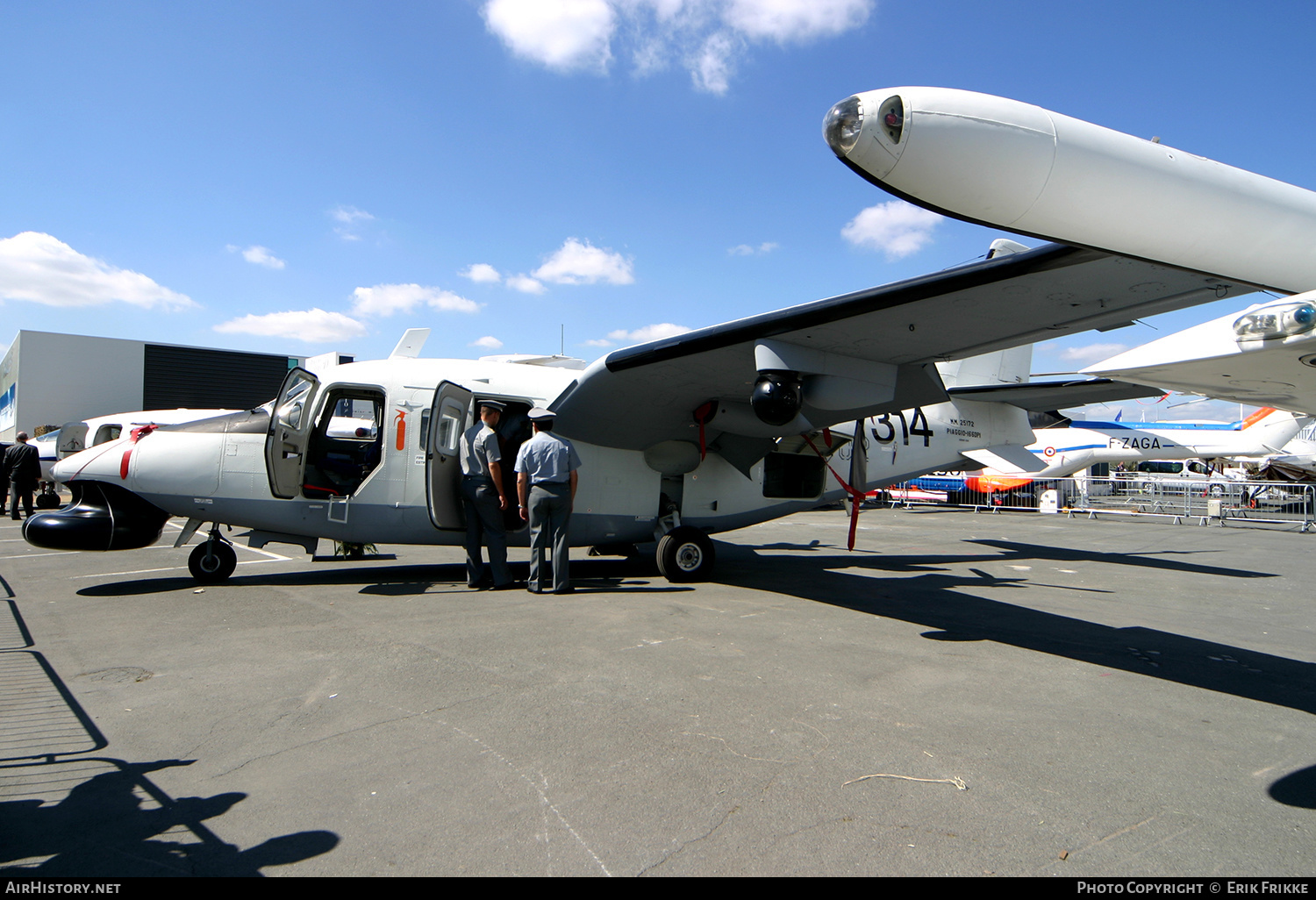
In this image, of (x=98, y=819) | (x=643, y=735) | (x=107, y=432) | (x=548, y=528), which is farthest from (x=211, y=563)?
(x=107, y=432)

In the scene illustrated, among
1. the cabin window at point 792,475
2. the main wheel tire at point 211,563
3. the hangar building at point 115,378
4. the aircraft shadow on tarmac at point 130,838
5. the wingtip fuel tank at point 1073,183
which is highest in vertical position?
the hangar building at point 115,378

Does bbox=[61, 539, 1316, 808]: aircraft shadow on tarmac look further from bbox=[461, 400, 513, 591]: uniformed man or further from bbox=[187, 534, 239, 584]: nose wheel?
bbox=[461, 400, 513, 591]: uniformed man

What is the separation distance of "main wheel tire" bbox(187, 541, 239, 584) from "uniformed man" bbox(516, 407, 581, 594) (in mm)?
3347

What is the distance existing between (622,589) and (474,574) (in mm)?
1634

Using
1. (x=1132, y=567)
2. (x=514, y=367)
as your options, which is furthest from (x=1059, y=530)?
(x=514, y=367)

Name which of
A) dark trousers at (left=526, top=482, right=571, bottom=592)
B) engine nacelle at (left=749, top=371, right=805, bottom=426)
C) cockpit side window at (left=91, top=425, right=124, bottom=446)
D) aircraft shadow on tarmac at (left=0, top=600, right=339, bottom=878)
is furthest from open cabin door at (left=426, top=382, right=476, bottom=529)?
cockpit side window at (left=91, top=425, right=124, bottom=446)

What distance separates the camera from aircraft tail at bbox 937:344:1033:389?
35.2ft

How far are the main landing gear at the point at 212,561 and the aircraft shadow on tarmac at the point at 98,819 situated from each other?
4.10 metres

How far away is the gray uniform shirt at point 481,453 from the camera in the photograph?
23.2 feet

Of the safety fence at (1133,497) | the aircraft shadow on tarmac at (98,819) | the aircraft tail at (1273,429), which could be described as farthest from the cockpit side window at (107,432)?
the aircraft tail at (1273,429)

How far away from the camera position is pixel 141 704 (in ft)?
11.8

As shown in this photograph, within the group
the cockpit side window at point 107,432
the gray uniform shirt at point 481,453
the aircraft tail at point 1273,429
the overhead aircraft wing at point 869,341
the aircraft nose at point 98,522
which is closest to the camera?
the overhead aircraft wing at point 869,341

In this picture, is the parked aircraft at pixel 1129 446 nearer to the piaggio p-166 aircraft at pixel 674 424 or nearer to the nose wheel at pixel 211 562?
the piaggio p-166 aircraft at pixel 674 424

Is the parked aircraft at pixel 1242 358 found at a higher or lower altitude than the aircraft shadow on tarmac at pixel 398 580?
higher
